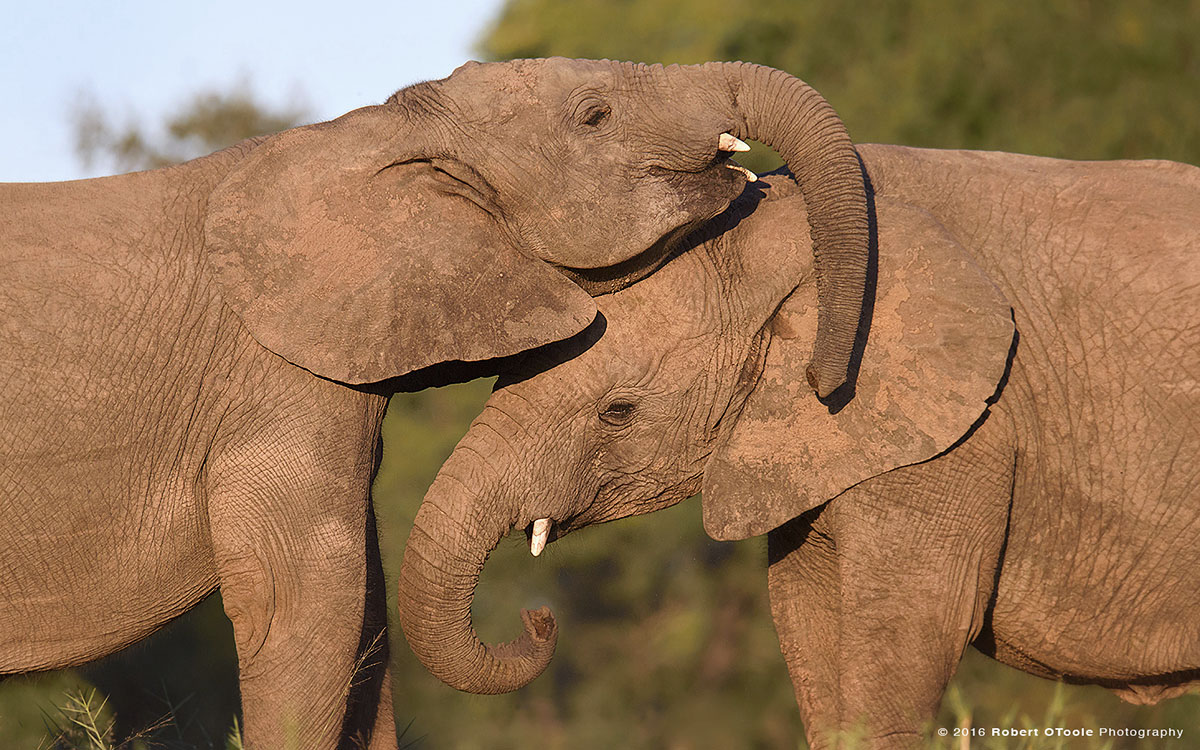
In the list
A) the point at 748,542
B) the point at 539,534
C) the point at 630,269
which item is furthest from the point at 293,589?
the point at 748,542

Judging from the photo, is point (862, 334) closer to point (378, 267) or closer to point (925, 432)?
point (925, 432)

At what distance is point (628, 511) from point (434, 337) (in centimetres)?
96

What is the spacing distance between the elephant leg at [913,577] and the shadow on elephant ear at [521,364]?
0.96 metres

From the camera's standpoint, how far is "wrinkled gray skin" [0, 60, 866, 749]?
430cm

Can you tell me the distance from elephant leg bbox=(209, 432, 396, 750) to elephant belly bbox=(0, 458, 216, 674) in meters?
0.17

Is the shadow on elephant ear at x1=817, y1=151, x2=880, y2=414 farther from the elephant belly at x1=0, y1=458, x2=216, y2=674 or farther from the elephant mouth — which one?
the elephant belly at x1=0, y1=458, x2=216, y2=674

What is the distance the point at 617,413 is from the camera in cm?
464

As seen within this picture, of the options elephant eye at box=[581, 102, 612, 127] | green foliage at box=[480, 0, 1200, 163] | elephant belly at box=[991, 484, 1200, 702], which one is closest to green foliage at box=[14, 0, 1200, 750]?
green foliage at box=[480, 0, 1200, 163]

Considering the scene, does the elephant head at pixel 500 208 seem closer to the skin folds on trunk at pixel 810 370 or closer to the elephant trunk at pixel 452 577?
the skin folds on trunk at pixel 810 370

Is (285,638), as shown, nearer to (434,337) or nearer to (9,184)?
Result: (434,337)

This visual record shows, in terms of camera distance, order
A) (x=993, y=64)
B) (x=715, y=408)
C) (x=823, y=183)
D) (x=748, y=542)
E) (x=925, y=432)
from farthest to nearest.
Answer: (x=748, y=542), (x=993, y=64), (x=715, y=408), (x=925, y=432), (x=823, y=183)

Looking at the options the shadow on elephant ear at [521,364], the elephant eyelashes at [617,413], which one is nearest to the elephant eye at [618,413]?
the elephant eyelashes at [617,413]

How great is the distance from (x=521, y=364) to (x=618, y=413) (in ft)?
1.16

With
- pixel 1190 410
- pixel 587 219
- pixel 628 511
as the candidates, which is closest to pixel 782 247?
pixel 587 219
